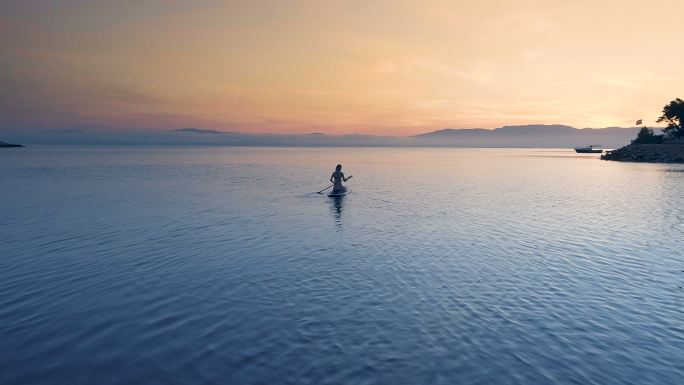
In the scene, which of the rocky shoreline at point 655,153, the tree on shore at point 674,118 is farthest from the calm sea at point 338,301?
the tree on shore at point 674,118

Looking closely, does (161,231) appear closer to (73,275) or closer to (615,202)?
(73,275)

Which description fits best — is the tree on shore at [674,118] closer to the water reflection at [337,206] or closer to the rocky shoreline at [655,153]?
the rocky shoreline at [655,153]

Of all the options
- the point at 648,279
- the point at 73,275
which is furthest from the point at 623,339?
the point at 73,275

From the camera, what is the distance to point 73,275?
19.1 m

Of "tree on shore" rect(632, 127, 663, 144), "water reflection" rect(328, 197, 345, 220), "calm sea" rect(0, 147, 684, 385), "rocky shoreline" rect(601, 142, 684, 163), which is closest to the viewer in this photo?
"calm sea" rect(0, 147, 684, 385)

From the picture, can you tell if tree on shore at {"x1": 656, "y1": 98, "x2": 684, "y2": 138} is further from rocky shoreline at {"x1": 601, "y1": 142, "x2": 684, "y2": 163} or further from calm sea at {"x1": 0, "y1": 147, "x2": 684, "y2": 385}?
calm sea at {"x1": 0, "y1": 147, "x2": 684, "y2": 385}

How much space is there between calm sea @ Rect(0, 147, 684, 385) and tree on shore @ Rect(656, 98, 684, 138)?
145 meters

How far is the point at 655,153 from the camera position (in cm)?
14188

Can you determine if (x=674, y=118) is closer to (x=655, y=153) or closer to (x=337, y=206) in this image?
(x=655, y=153)

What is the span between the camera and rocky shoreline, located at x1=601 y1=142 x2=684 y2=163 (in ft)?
447

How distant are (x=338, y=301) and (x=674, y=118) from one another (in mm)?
181074

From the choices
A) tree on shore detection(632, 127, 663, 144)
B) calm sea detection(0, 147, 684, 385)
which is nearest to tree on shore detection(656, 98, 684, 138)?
tree on shore detection(632, 127, 663, 144)

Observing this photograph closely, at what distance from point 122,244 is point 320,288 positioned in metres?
14.9

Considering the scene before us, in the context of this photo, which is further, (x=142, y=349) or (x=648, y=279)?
(x=648, y=279)
